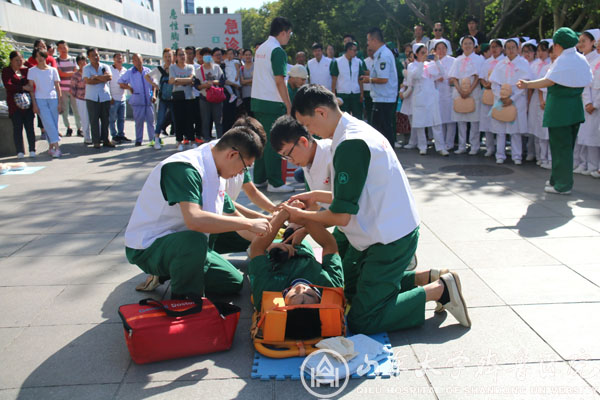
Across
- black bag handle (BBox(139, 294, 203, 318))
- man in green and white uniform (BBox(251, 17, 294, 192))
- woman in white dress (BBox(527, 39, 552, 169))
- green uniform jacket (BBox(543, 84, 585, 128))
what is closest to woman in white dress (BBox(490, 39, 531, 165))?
woman in white dress (BBox(527, 39, 552, 169))

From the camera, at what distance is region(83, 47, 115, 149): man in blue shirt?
34.0 feet

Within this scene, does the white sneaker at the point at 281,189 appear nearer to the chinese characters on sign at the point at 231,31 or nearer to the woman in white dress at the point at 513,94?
the woman in white dress at the point at 513,94

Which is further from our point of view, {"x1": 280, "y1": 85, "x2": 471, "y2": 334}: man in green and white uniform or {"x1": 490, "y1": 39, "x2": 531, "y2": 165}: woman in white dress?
{"x1": 490, "y1": 39, "x2": 531, "y2": 165}: woman in white dress

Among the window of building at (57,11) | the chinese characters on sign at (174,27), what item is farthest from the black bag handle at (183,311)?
the window of building at (57,11)

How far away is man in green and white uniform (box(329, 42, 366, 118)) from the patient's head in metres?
7.52

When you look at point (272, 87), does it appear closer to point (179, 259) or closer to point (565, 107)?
point (565, 107)

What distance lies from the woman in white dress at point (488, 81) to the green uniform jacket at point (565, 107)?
2.55 meters

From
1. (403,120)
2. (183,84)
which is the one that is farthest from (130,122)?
(403,120)

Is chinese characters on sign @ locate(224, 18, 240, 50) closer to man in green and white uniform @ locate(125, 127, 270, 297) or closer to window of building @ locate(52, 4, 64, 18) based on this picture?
window of building @ locate(52, 4, 64, 18)

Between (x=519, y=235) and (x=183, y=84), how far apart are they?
7154 mm

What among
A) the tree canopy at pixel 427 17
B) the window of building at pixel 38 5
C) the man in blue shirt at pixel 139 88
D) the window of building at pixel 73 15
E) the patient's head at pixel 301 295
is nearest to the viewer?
the patient's head at pixel 301 295

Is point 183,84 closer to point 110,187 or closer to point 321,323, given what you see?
point 110,187

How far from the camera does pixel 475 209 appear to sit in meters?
5.85

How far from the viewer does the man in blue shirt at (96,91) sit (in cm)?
1037
